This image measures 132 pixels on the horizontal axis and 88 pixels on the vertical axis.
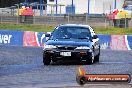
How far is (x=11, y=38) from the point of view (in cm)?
3444

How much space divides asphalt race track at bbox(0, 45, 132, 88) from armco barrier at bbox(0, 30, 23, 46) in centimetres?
972

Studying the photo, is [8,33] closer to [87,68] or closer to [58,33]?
[58,33]

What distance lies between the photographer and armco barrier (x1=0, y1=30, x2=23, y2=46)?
112 ft

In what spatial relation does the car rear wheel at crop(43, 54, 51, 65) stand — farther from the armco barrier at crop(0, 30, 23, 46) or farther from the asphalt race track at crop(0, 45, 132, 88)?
the armco barrier at crop(0, 30, 23, 46)

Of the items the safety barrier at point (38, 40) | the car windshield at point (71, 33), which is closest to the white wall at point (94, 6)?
the safety barrier at point (38, 40)

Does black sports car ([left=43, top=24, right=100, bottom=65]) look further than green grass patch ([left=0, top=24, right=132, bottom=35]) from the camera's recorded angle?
No

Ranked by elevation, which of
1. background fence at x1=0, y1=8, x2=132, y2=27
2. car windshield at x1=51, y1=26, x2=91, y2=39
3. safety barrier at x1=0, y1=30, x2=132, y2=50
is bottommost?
safety barrier at x1=0, y1=30, x2=132, y2=50

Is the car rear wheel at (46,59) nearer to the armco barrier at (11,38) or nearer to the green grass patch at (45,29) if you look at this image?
the armco barrier at (11,38)

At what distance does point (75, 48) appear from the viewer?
64.3ft

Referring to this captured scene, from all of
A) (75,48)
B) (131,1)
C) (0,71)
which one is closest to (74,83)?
(0,71)

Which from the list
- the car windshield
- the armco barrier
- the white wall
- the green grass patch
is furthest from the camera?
the white wall

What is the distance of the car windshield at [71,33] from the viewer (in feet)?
68.1

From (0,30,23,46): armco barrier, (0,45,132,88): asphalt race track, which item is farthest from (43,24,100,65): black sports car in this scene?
(0,30,23,46): armco barrier

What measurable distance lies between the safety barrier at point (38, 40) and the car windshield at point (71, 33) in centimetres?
1004
